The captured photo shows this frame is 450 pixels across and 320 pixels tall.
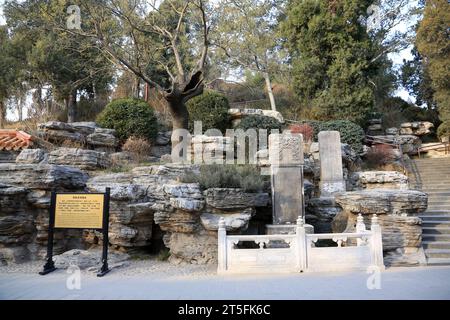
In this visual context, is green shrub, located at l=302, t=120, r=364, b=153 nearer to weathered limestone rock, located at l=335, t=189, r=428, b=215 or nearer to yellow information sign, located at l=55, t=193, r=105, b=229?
weathered limestone rock, located at l=335, t=189, r=428, b=215

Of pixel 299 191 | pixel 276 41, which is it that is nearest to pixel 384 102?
pixel 276 41

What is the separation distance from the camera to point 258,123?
46.0 ft

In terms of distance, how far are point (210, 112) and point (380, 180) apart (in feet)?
25.4

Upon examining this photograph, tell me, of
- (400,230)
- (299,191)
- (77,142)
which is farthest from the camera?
(77,142)

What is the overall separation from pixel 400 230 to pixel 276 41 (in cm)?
1500

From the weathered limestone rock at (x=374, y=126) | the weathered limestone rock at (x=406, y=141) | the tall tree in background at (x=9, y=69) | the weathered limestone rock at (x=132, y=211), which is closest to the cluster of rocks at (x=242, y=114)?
the weathered limestone rock at (x=406, y=141)

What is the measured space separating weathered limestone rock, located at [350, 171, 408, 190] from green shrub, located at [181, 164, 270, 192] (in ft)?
13.6

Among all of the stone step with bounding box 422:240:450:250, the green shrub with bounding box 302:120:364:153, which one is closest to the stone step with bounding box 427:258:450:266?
the stone step with bounding box 422:240:450:250

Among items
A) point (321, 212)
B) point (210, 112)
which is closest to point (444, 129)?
point (321, 212)

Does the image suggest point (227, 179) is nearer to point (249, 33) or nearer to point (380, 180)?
point (380, 180)

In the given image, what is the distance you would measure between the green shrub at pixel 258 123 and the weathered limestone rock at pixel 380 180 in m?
4.38

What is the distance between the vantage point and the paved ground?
177 inches
